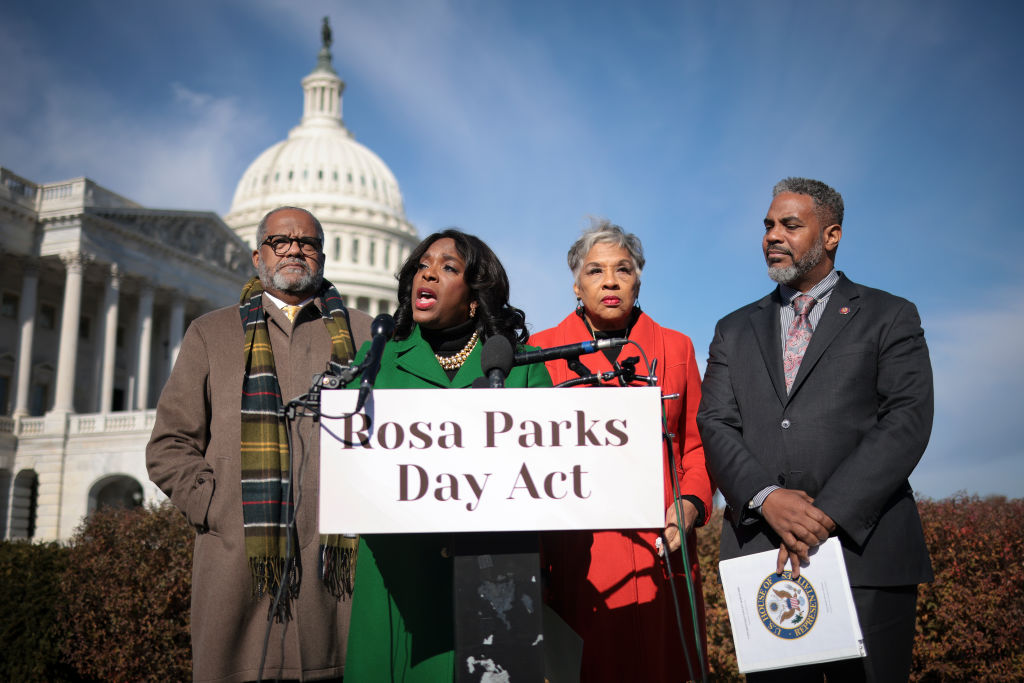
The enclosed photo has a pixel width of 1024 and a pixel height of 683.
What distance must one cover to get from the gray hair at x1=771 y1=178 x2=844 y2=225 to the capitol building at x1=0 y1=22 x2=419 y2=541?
1188 inches

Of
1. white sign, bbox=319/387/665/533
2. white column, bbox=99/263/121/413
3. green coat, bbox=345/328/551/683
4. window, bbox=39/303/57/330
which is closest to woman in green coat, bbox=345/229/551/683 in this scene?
green coat, bbox=345/328/551/683

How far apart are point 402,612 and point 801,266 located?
2.30 metres

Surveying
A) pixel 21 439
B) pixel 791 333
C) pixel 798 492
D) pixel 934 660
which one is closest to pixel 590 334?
pixel 791 333

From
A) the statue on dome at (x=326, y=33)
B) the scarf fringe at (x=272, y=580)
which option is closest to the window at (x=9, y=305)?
the scarf fringe at (x=272, y=580)

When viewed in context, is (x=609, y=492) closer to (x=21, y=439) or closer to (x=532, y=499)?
(x=532, y=499)

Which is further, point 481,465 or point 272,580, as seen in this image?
point 272,580

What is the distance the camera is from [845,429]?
11.9 ft

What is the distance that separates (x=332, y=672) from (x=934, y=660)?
600 cm

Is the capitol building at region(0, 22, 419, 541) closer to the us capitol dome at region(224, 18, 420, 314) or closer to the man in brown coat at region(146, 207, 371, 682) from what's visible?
the man in brown coat at region(146, 207, 371, 682)

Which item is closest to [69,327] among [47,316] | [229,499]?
[47,316]

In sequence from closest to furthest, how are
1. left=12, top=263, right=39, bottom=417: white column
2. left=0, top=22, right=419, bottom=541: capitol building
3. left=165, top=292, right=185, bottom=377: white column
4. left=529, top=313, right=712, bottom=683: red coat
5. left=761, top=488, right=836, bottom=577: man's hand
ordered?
left=761, top=488, right=836, bottom=577: man's hand
left=529, top=313, right=712, bottom=683: red coat
left=0, top=22, right=419, bottom=541: capitol building
left=12, top=263, right=39, bottom=417: white column
left=165, top=292, right=185, bottom=377: white column

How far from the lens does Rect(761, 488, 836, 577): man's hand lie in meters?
3.32

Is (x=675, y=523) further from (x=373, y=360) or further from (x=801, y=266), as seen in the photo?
(x=373, y=360)

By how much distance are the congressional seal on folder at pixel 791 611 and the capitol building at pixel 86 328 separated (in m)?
30.3
